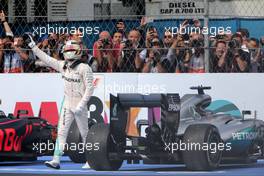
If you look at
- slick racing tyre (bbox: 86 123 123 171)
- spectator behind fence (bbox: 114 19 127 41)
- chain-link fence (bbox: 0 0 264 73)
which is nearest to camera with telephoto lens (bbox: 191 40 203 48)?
chain-link fence (bbox: 0 0 264 73)

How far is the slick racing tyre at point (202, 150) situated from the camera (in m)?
14.7

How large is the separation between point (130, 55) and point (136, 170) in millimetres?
1830

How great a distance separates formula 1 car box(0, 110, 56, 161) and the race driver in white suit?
0.37 meters

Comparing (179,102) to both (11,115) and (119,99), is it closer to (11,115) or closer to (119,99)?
(119,99)

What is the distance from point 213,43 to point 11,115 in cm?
322

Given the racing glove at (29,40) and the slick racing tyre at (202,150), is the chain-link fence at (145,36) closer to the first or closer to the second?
the racing glove at (29,40)

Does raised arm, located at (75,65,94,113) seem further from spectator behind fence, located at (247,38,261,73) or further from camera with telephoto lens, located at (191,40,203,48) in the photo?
spectator behind fence, located at (247,38,261,73)

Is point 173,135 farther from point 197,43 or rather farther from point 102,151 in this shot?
point 197,43

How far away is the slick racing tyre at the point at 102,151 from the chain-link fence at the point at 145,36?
3.31 ft

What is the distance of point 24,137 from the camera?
15477 millimetres

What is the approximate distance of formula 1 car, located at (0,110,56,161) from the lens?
15.3 metres

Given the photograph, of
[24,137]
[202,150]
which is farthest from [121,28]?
[202,150]

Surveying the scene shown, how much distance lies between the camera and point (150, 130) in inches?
596

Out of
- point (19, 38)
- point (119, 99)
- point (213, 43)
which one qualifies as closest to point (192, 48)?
point (213, 43)
